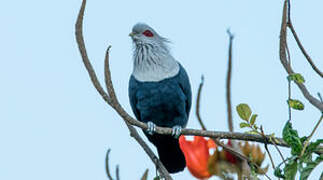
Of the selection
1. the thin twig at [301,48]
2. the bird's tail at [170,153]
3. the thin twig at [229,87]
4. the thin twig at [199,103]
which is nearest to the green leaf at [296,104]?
the thin twig at [301,48]

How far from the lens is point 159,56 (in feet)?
16.9

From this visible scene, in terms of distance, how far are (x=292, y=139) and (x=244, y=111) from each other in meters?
0.45

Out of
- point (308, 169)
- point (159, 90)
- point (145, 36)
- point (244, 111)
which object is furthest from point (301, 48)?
point (145, 36)

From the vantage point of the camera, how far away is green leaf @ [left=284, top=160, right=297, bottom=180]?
1816 millimetres

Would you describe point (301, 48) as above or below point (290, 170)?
above

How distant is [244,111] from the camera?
93.4 inches

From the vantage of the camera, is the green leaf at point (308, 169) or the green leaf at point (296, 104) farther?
the green leaf at point (296, 104)

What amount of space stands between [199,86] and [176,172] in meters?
2.80

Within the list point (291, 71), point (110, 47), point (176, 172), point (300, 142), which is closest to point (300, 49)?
point (291, 71)

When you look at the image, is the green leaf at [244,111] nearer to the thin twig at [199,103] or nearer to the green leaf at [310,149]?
the thin twig at [199,103]

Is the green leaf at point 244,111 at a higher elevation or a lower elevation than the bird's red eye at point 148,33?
lower

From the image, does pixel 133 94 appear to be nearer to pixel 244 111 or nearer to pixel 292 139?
pixel 244 111

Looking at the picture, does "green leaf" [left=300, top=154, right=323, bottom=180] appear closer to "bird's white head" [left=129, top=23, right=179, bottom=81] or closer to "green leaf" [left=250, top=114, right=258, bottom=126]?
"green leaf" [left=250, top=114, right=258, bottom=126]

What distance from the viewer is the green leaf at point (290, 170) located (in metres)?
1.82
